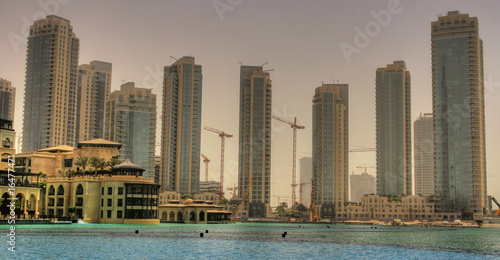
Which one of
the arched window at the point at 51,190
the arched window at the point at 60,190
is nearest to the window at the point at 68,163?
the arched window at the point at 51,190

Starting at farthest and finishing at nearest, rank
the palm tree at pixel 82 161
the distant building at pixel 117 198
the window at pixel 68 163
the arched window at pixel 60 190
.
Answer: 1. the window at pixel 68 163
2. the palm tree at pixel 82 161
3. the arched window at pixel 60 190
4. the distant building at pixel 117 198

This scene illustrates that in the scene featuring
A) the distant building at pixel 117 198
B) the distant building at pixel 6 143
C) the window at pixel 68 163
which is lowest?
the distant building at pixel 117 198

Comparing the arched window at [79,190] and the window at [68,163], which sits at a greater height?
the window at [68,163]

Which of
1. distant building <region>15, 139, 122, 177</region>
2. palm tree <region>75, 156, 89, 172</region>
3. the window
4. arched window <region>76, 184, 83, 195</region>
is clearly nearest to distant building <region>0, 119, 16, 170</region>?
arched window <region>76, 184, 83, 195</region>

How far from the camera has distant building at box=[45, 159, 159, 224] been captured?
168 metres

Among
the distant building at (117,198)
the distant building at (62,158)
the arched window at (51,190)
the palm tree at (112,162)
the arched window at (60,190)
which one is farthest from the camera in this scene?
the distant building at (62,158)

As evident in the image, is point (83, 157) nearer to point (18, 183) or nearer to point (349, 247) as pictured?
point (18, 183)

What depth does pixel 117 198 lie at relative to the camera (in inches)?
6614

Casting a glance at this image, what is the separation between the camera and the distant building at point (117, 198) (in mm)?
168500

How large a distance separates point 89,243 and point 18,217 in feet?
199

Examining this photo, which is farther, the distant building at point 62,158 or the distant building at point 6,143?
the distant building at point 62,158

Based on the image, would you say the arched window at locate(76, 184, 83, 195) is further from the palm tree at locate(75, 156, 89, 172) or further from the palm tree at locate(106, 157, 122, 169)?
the palm tree at locate(106, 157, 122, 169)

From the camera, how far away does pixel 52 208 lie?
177m

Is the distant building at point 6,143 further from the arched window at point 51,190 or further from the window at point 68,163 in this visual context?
the window at point 68,163
